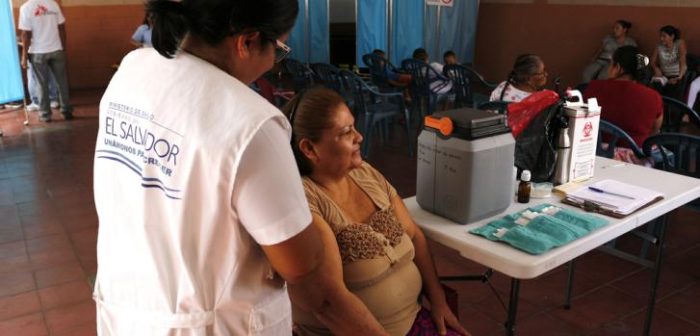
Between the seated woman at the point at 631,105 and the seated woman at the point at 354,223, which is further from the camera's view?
the seated woman at the point at 631,105

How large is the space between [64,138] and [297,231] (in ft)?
18.7

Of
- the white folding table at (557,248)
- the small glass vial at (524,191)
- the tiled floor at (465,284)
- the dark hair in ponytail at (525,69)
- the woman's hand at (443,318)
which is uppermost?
the dark hair in ponytail at (525,69)

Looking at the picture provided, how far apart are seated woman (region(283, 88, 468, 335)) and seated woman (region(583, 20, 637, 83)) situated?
651 cm

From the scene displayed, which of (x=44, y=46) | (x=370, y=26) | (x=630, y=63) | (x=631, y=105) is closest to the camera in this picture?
(x=631, y=105)

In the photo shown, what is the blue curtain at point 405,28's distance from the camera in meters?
8.36

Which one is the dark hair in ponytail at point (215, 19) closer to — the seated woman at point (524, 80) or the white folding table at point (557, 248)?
the white folding table at point (557, 248)

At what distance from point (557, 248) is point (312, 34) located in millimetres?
6803

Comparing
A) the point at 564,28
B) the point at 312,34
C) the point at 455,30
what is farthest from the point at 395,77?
the point at 564,28

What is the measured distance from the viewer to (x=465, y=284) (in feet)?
9.54

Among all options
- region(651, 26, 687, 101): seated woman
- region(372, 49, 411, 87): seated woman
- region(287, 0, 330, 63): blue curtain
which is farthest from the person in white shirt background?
region(651, 26, 687, 101): seated woman

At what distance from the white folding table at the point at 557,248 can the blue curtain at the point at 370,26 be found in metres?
6.27

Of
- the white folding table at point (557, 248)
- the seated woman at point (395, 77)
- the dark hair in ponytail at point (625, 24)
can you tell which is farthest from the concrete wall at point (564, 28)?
the white folding table at point (557, 248)

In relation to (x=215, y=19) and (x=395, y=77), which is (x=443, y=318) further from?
(x=395, y=77)

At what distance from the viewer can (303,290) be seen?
1.25 metres
